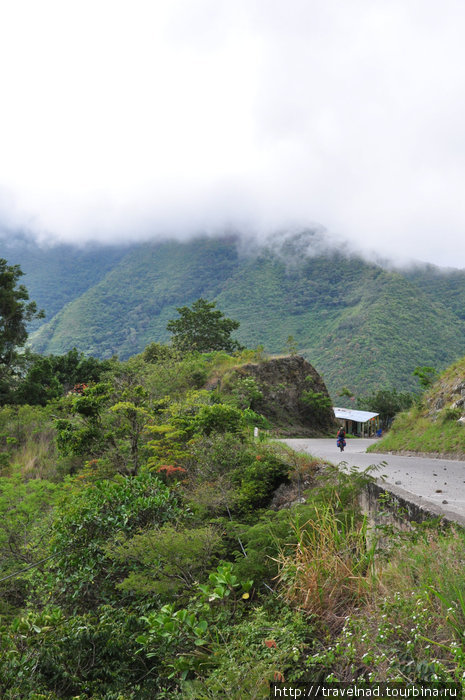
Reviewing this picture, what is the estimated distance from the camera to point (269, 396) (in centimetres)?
2539

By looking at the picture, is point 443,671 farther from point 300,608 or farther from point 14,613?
point 14,613

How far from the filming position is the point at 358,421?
4912cm

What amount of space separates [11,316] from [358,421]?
36.9 metres

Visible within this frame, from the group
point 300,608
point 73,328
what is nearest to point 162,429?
point 300,608

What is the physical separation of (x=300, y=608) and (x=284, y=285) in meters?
89.2

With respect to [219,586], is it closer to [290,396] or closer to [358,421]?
[290,396]

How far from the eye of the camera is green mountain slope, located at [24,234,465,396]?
6300cm

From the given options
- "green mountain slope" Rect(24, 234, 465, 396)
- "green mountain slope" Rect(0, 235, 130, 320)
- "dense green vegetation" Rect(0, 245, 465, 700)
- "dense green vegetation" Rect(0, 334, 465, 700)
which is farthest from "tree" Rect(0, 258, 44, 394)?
"green mountain slope" Rect(0, 235, 130, 320)

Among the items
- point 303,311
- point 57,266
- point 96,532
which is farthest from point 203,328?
point 57,266

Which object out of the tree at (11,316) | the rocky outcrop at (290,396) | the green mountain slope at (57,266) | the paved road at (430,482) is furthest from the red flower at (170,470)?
the green mountain slope at (57,266)

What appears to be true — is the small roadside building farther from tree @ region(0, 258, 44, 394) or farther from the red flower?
the red flower

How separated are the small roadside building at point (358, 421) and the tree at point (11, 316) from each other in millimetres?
33511

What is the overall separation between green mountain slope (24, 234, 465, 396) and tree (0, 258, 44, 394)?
1301 inches

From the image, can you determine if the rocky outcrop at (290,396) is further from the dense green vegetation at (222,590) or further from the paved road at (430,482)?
the dense green vegetation at (222,590)
